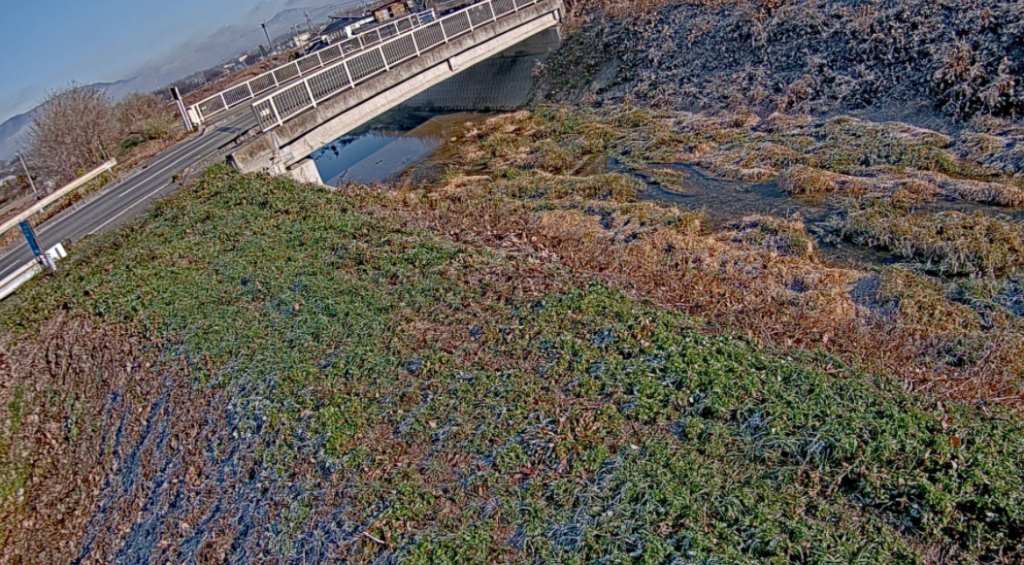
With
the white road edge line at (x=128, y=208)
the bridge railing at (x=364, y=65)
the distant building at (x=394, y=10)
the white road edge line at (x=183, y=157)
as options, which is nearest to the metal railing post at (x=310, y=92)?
the bridge railing at (x=364, y=65)

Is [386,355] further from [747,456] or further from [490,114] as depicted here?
[490,114]

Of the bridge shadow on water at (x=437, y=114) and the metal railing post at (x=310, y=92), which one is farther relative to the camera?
the bridge shadow on water at (x=437, y=114)

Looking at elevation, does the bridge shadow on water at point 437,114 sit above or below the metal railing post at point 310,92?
below

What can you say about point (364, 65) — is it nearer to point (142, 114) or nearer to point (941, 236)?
point (941, 236)

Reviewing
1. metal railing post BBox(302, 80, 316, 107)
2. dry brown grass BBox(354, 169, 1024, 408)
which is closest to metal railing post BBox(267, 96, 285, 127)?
metal railing post BBox(302, 80, 316, 107)

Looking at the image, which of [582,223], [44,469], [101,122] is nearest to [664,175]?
[582,223]

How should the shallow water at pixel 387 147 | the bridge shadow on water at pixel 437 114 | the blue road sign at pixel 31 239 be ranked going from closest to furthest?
the blue road sign at pixel 31 239, the shallow water at pixel 387 147, the bridge shadow on water at pixel 437 114

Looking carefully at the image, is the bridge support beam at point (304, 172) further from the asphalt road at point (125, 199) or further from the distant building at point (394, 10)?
the distant building at point (394, 10)
